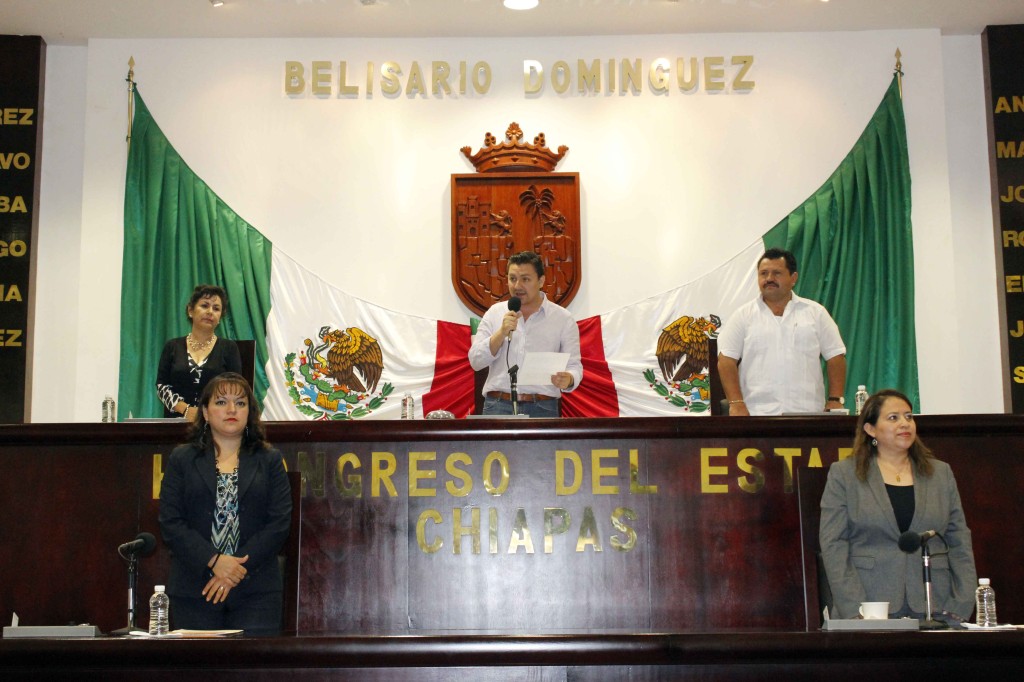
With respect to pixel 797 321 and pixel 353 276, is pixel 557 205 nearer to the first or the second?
pixel 353 276

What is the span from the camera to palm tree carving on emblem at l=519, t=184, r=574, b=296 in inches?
264

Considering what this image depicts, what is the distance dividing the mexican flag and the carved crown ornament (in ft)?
3.36

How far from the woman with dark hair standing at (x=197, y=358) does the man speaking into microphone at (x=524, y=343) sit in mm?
1124

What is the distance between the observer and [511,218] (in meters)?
6.73

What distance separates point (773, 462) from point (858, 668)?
1755mm

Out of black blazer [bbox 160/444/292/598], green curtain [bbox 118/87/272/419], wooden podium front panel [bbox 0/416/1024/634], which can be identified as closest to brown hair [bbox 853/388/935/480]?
wooden podium front panel [bbox 0/416/1024/634]

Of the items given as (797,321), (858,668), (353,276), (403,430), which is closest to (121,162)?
(353,276)

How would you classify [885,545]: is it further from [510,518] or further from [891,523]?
[510,518]

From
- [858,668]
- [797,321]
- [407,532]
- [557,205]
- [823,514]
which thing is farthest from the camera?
[557,205]

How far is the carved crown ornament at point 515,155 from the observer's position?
267 inches

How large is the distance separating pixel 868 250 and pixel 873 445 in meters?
3.26

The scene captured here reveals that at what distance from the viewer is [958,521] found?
3531mm

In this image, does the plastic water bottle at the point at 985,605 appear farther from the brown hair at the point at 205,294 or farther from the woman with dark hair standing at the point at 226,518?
the brown hair at the point at 205,294

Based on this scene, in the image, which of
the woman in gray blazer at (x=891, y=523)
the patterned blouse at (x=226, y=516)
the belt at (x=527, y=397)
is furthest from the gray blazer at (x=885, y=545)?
the patterned blouse at (x=226, y=516)
